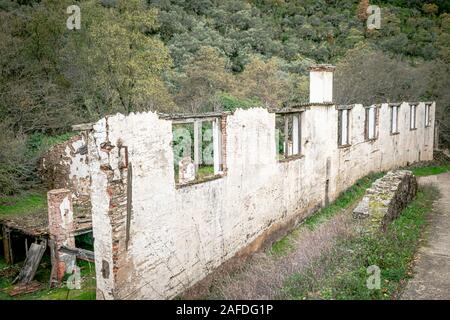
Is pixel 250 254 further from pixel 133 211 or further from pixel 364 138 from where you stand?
pixel 364 138

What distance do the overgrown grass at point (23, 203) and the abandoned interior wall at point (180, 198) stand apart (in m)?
10.8

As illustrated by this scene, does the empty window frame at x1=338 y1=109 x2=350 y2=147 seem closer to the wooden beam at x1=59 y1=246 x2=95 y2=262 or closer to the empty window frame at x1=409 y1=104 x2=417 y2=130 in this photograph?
the empty window frame at x1=409 y1=104 x2=417 y2=130

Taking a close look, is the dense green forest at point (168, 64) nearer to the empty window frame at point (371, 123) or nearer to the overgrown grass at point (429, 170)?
the overgrown grass at point (429, 170)

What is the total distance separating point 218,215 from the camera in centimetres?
951

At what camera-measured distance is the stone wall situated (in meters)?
10.0

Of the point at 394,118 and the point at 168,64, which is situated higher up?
the point at 168,64

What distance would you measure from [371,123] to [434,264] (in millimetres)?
11440

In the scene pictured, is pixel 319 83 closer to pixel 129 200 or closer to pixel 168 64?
pixel 129 200

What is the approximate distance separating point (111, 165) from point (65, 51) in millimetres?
20187

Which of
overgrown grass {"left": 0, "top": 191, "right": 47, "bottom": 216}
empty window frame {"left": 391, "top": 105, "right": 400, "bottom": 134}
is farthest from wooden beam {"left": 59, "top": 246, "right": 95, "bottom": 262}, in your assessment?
empty window frame {"left": 391, "top": 105, "right": 400, "bottom": 134}

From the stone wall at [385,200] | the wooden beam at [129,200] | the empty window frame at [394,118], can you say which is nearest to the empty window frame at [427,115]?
the empty window frame at [394,118]

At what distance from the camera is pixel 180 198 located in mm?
8305

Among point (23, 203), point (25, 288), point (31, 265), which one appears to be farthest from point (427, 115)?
point (25, 288)

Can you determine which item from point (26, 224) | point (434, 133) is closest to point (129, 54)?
point (26, 224)
